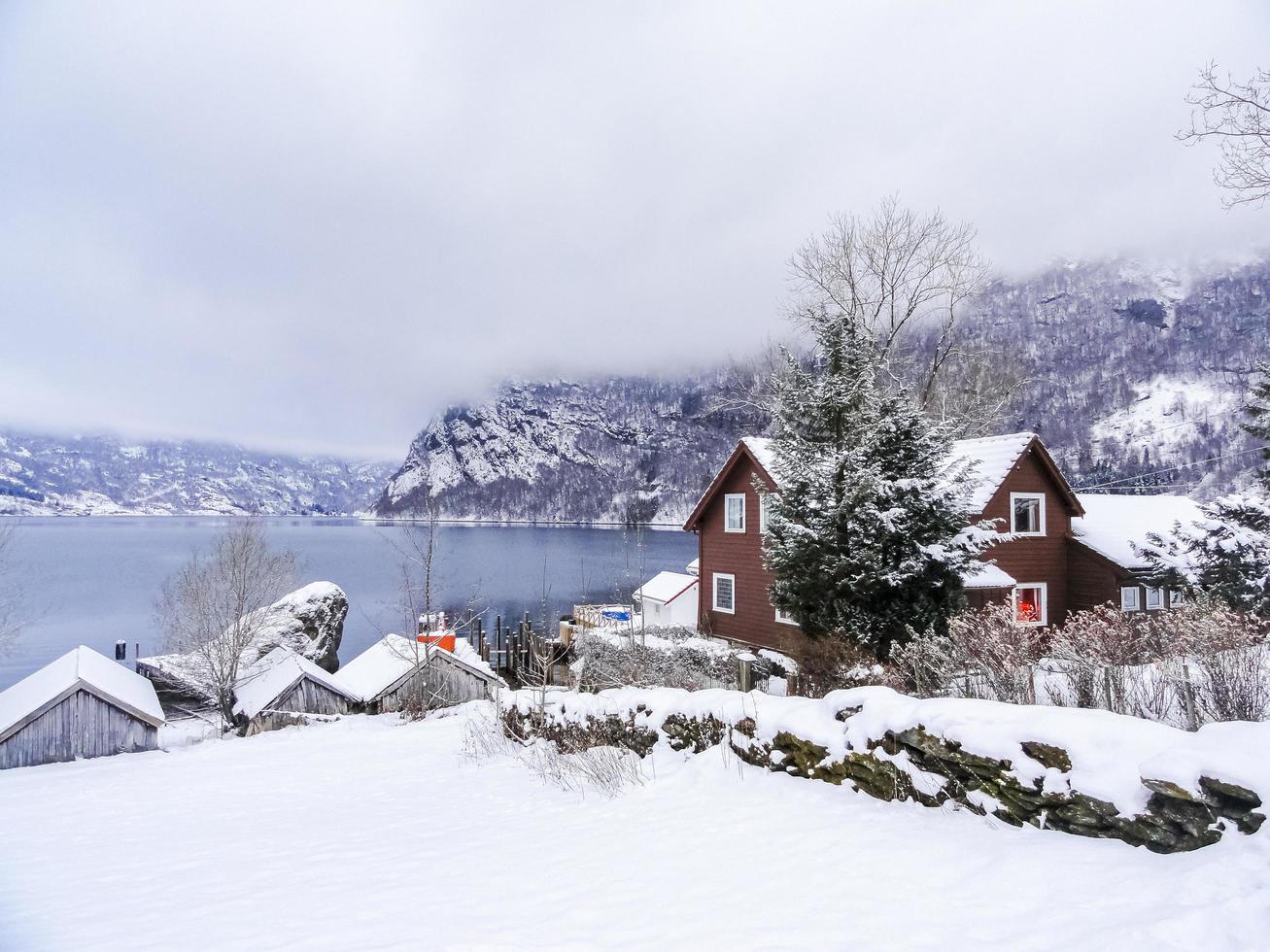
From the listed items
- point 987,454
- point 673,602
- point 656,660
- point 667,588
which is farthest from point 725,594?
point 987,454

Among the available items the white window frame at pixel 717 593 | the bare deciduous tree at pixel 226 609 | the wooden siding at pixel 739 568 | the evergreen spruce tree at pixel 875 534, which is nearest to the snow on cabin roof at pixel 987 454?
the wooden siding at pixel 739 568

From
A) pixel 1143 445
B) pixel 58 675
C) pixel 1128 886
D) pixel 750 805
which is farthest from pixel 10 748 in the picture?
pixel 1143 445

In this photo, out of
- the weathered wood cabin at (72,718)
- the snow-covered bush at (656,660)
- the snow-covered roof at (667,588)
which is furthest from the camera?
the snow-covered roof at (667,588)

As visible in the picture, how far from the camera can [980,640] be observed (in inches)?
393

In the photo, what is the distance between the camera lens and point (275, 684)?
23516 mm

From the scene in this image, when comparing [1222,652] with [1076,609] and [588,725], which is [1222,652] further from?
[1076,609]

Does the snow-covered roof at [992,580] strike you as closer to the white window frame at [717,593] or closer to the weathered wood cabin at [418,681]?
the white window frame at [717,593]

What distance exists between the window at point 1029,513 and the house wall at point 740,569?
7983mm

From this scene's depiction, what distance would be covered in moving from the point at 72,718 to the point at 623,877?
2349cm

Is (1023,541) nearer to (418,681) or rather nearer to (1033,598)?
(1033,598)

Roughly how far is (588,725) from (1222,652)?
825 centimetres

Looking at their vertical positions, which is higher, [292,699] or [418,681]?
[418,681]

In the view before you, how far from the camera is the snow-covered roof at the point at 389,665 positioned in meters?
23.5

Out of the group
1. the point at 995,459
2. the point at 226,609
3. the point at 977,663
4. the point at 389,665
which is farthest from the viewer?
the point at 226,609
